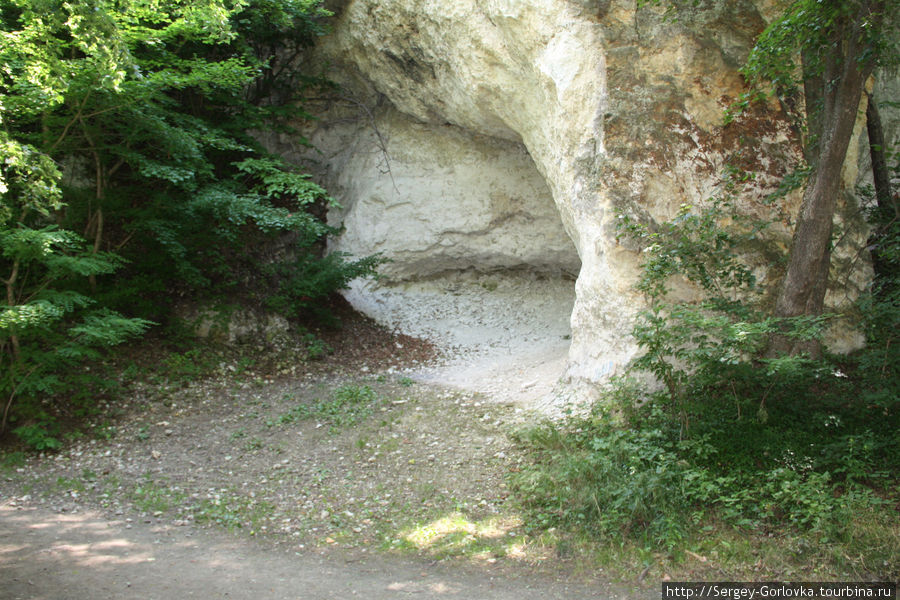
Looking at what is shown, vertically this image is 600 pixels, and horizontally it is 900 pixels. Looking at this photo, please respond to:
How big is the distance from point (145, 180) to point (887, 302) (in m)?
9.44

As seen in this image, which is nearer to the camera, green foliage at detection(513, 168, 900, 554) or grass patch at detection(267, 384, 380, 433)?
green foliage at detection(513, 168, 900, 554)

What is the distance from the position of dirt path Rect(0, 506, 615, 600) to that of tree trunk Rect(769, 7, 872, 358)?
3.39m

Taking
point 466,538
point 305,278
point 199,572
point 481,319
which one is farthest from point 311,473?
point 481,319

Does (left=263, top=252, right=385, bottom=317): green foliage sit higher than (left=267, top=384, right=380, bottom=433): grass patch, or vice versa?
(left=263, top=252, right=385, bottom=317): green foliage

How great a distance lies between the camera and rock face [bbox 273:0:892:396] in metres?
7.13

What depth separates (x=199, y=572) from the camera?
15.0 feet

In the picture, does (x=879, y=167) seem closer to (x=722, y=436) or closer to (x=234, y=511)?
(x=722, y=436)

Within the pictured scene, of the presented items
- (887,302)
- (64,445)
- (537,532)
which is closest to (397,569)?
(537,532)

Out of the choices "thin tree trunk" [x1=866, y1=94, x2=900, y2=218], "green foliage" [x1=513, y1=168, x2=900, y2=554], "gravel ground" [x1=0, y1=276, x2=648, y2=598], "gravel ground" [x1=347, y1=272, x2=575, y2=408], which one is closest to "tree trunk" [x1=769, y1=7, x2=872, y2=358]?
"green foliage" [x1=513, y1=168, x2=900, y2=554]

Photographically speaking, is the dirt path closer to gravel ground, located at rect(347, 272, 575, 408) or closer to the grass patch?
the grass patch

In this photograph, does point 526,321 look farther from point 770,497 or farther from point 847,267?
point 770,497

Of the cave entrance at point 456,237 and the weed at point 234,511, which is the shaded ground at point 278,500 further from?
the cave entrance at point 456,237

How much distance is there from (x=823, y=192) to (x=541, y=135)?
4322 millimetres

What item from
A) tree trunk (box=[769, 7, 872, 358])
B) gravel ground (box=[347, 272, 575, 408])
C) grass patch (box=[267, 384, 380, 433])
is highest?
tree trunk (box=[769, 7, 872, 358])
